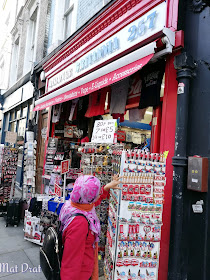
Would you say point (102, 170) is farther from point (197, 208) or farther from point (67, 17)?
point (67, 17)

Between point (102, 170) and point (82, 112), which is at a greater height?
point (82, 112)

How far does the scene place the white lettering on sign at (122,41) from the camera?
3820 millimetres

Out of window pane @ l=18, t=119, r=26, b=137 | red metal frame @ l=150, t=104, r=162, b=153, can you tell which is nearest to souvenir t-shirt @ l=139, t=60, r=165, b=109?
red metal frame @ l=150, t=104, r=162, b=153

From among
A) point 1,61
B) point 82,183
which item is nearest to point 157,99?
point 82,183

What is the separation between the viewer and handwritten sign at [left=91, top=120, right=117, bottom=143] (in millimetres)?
3779

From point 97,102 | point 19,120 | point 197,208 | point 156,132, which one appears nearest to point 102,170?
point 156,132

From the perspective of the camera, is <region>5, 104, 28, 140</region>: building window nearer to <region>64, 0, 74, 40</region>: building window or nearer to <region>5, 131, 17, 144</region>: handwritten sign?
<region>5, 131, 17, 144</region>: handwritten sign

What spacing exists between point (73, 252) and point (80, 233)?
0.16m

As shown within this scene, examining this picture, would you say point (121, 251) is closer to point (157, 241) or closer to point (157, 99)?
point (157, 241)

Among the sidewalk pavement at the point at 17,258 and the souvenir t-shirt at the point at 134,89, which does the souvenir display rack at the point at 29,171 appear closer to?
the sidewalk pavement at the point at 17,258

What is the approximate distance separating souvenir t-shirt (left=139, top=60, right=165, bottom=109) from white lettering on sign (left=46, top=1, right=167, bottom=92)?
1.92 ft

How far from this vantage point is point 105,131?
3.92 m

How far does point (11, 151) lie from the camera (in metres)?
7.18

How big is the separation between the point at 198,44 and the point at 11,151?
612 cm
